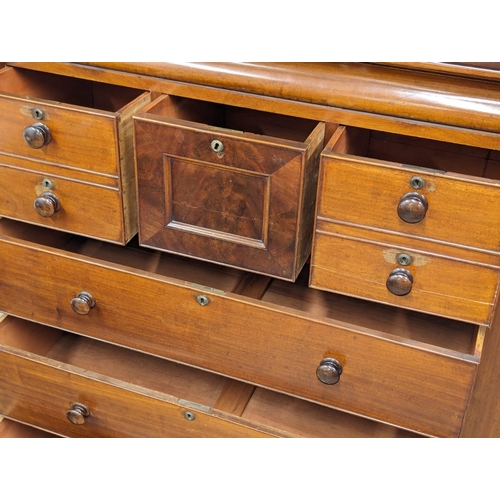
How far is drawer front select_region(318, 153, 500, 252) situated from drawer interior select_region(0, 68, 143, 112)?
0.43m

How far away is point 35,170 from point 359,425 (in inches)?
26.5

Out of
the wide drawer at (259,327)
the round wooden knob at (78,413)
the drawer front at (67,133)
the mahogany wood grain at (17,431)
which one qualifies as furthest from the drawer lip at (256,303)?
the mahogany wood grain at (17,431)

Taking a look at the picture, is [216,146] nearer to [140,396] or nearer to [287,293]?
[287,293]

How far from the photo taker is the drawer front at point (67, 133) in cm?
107

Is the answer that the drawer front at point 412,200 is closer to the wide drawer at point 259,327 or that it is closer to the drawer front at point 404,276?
the drawer front at point 404,276

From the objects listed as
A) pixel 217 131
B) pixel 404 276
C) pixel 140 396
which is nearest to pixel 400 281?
pixel 404 276

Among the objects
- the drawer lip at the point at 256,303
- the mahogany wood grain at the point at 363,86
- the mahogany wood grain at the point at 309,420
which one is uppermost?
the mahogany wood grain at the point at 363,86

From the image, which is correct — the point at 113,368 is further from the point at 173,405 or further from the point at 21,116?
the point at 21,116

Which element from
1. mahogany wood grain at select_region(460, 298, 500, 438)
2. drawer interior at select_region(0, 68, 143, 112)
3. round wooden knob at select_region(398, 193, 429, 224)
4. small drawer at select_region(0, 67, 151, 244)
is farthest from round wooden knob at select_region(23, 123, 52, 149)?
mahogany wood grain at select_region(460, 298, 500, 438)

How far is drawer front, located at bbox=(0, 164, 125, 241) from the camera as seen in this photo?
1136 millimetres

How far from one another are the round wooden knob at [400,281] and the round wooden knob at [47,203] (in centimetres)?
53

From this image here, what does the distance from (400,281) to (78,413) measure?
612 mm

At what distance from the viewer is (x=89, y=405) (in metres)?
1.27

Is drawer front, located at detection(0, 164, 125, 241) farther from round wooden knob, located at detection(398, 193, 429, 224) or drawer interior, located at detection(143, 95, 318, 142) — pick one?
round wooden knob, located at detection(398, 193, 429, 224)
